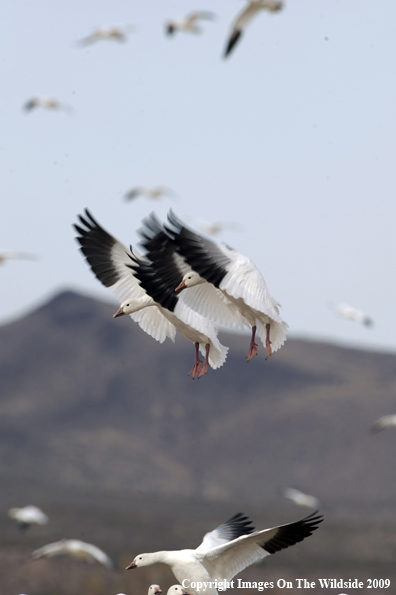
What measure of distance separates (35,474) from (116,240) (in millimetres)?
47388

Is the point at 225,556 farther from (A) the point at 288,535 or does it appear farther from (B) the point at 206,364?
(B) the point at 206,364

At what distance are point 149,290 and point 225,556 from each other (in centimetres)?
324

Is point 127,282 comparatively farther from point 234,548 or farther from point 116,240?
point 234,548

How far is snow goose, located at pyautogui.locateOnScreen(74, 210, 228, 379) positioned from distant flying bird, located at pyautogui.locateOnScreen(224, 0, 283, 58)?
12.1 ft

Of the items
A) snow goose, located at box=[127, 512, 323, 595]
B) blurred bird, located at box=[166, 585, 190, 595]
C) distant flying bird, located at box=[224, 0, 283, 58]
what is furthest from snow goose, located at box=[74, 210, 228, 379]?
distant flying bird, located at box=[224, 0, 283, 58]

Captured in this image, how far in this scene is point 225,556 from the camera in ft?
35.0

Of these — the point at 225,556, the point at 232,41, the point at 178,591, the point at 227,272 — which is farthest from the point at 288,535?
the point at 232,41

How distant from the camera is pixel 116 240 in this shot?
13.4 meters

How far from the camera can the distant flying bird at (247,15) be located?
14.4 meters

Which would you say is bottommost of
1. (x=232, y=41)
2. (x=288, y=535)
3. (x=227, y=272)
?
(x=288, y=535)

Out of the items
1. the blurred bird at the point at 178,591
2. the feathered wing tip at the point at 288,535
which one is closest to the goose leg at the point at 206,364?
the feathered wing tip at the point at 288,535

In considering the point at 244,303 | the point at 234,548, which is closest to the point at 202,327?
the point at 244,303

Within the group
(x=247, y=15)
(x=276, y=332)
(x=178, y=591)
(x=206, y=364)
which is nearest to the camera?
(x=178, y=591)

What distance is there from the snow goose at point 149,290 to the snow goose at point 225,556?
2084 millimetres
